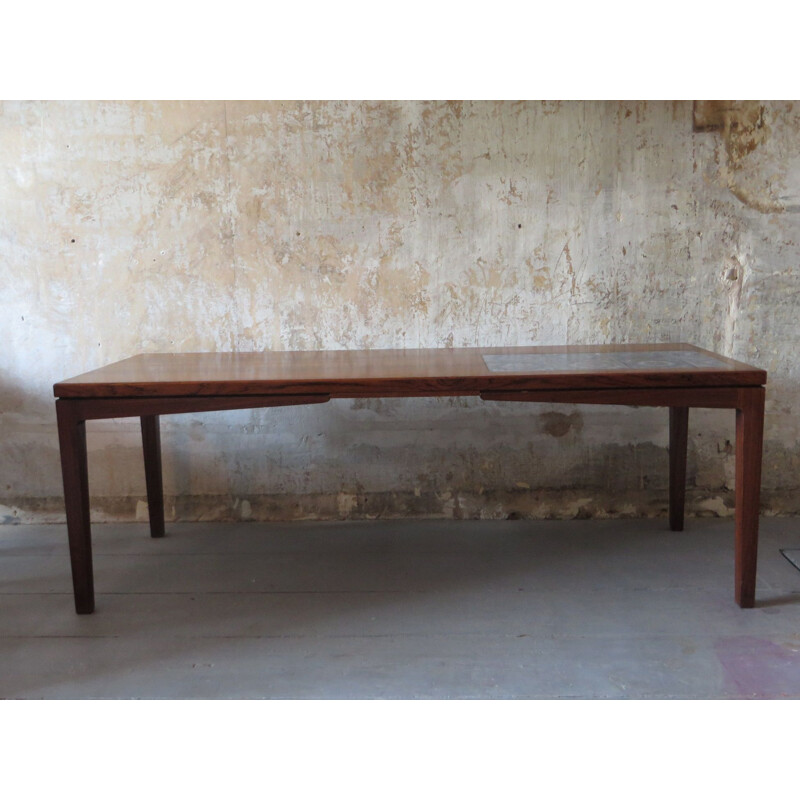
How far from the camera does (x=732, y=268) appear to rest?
10.7 ft

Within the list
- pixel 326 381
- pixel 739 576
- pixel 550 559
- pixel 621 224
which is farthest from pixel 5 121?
pixel 739 576

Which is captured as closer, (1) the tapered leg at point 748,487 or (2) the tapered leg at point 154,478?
(1) the tapered leg at point 748,487

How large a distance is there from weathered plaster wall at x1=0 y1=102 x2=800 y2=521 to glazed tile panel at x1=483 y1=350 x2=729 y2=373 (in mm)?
500

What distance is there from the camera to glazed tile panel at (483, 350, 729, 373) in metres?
2.54

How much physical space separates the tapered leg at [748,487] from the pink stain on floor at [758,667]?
0.24m

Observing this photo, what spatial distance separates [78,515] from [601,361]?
1.82m

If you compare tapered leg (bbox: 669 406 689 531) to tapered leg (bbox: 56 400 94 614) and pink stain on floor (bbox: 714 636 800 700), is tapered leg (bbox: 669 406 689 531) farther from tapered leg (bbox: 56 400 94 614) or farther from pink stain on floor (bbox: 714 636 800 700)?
tapered leg (bbox: 56 400 94 614)

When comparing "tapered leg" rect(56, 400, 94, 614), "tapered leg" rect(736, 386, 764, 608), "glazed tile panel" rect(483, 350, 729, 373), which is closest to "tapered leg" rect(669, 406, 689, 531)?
"glazed tile panel" rect(483, 350, 729, 373)

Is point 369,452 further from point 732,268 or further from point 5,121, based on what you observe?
point 5,121

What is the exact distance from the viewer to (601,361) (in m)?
→ 2.69

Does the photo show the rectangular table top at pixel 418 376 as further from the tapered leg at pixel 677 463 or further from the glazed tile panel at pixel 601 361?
the tapered leg at pixel 677 463

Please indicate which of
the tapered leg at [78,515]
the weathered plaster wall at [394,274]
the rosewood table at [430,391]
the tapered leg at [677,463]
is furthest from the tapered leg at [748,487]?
the tapered leg at [78,515]

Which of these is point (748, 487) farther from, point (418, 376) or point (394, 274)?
point (394, 274)

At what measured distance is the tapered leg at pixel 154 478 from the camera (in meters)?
3.19
